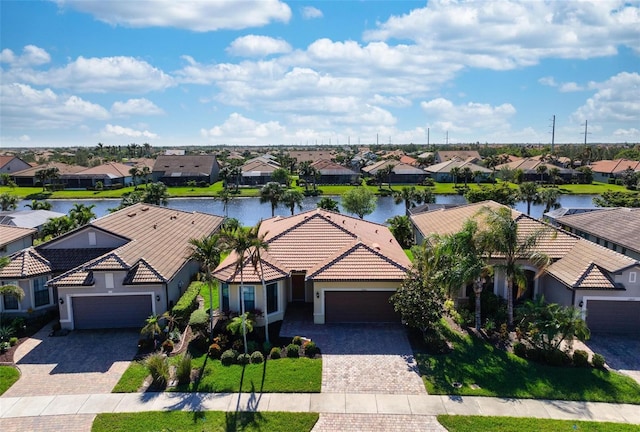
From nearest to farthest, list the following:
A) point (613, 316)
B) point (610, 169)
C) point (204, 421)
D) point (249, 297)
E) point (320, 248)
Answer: point (204, 421) → point (613, 316) → point (249, 297) → point (320, 248) → point (610, 169)

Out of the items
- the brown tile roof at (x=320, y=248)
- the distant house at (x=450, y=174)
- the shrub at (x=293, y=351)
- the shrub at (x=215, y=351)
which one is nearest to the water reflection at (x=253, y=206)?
the distant house at (x=450, y=174)

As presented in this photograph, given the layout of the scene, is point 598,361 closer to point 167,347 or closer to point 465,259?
point 465,259

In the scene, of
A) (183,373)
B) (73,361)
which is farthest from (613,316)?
(73,361)

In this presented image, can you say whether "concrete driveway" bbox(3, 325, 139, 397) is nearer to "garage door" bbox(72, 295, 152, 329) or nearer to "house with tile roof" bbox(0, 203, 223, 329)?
"garage door" bbox(72, 295, 152, 329)

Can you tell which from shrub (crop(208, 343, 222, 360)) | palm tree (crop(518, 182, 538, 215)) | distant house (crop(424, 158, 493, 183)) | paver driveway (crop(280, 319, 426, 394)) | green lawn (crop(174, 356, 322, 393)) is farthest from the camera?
distant house (crop(424, 158, 493, 183))

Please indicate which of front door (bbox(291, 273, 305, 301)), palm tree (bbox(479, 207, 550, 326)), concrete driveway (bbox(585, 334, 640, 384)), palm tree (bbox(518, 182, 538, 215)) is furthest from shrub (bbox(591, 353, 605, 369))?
palm tree (bbox(518, 182, 538, 215))

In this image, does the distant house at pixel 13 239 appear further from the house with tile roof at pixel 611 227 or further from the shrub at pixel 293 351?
the house with tile roof at pixel 611 227
